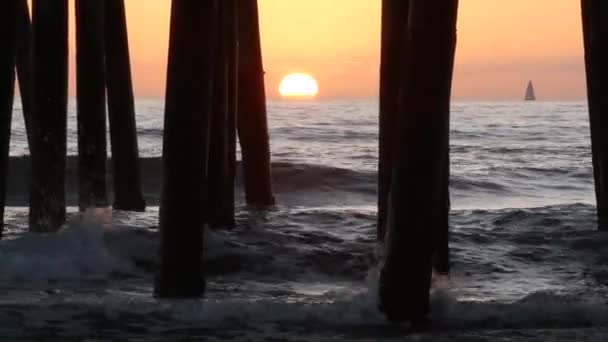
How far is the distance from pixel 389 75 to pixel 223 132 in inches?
48.3

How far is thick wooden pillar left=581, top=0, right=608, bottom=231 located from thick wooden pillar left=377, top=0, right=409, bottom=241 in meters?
1.39

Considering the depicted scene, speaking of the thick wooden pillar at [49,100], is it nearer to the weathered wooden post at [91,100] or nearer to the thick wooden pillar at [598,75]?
the weathered wooden post at [91,100]

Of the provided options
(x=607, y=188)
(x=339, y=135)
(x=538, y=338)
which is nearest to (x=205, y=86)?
(x=538, y=338)

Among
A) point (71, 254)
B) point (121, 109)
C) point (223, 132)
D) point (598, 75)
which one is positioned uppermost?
point (598, 75)

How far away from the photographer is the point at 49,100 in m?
5.80

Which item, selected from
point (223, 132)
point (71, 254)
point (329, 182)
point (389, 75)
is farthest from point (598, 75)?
point (329, 182)

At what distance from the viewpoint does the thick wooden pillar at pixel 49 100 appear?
572 centimetres

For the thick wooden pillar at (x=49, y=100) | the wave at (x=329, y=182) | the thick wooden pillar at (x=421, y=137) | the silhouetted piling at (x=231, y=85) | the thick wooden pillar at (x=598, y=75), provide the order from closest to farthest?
the thick wooden pillar at (x=421, y=137)
the thick wooden pillar at (x=49, y=100)
the thick wooden pillar at (x=598, y=75)
the silhouetted piling at (x=231, y=85)
the wave at (x=329, y=182)

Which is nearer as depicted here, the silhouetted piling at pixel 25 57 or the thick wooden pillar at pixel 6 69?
the thick wooden pillar at pixel 6 69

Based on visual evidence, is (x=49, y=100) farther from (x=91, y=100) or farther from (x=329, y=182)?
(x=329, y=182)

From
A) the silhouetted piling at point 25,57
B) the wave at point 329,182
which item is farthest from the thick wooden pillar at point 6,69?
the wave at point 329,182

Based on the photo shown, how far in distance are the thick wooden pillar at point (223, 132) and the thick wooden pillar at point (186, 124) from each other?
1476 millimetres

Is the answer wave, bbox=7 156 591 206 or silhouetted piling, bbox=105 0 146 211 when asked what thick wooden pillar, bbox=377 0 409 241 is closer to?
silhouetted piling, bbox=105 0 146 211

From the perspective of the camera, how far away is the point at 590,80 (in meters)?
6.45
